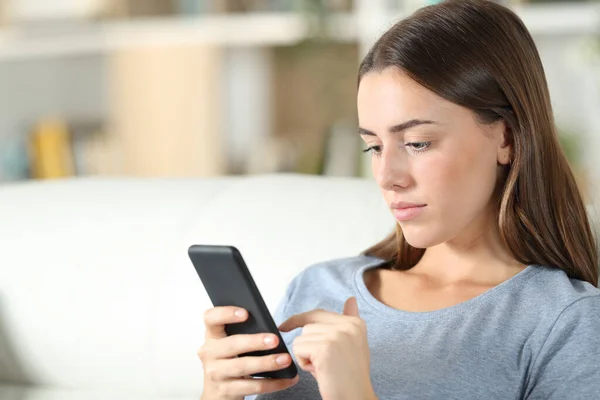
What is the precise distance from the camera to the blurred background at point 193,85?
10.5ft

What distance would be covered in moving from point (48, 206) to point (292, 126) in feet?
6.86

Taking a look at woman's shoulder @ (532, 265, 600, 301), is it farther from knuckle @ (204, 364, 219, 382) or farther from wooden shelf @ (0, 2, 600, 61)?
wooden shelf @ (0, 2, 600, 61)

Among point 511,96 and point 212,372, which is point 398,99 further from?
point 212,372

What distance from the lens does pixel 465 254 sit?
124 cm

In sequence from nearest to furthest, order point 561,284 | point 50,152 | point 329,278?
1. point 561,284
2. point 329,278
3. point 50,152

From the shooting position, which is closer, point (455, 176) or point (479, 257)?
point (455, 176)

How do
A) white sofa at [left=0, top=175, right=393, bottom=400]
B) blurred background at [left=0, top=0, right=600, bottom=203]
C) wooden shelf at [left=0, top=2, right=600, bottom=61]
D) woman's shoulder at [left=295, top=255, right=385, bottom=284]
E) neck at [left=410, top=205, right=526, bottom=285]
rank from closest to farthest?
neck at [left=410, top=205, right=526, bottom=285] → woman's shoulder at [left=295, top=255, right=385, bottom=284] → white sofa at [left=0, top=175, right=393, bottom=400] → wooden shelf at [left=0, top=2, right=600, bottom=61] → blurred background at [left=0, top=0, right=600, bottom=203]

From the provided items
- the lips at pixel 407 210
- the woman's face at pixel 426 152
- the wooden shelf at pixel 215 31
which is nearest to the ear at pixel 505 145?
the woman's face at pixel 426 152

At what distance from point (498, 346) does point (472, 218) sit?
0.16 meters

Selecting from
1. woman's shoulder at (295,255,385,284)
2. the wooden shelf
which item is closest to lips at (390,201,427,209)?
woman's shoulder at (295,255,385,284)

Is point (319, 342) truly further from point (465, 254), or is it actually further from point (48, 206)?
point (48, 206)

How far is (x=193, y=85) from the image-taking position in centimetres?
349

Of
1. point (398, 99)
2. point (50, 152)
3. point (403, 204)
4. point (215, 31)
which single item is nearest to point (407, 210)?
point (403, 204)

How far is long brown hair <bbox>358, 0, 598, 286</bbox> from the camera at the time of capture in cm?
110
